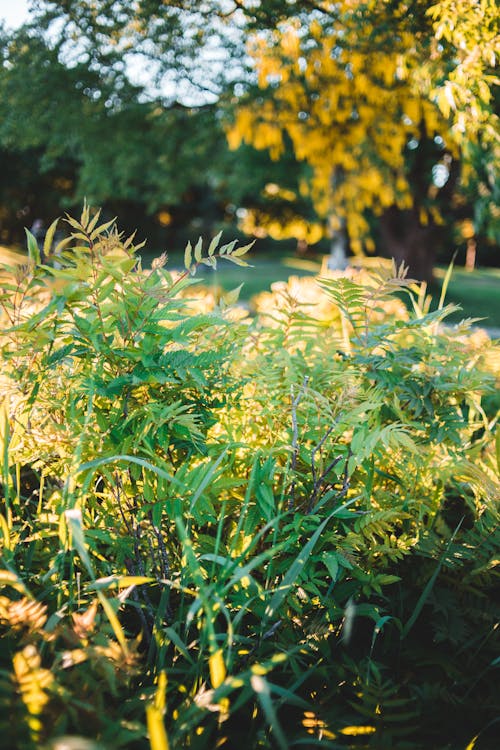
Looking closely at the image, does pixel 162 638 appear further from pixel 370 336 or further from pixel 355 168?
pixel 355 168

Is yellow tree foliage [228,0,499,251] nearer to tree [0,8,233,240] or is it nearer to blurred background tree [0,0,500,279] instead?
blurred background tree [0,0,500,279]

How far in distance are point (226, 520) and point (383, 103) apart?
300 inches

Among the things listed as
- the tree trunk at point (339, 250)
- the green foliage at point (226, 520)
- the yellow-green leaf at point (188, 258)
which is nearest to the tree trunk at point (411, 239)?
the tree trunk at point (339, 250)

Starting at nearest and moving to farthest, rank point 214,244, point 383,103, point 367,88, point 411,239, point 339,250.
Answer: point 214,244
point 367,88
point 383,103
point 339,250
point 411,239

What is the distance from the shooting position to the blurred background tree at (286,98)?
418 centimetres

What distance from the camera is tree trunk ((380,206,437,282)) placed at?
479 inches

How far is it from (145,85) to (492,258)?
3278 centimetres

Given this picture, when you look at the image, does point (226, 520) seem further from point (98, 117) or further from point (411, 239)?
point (411, 239)

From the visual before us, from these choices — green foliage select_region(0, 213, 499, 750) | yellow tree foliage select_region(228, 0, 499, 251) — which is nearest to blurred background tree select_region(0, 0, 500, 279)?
yellow tree foliage select_region(228, 0, 499, 251)

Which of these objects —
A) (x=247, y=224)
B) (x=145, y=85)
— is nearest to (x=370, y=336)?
(x=145, y=85)

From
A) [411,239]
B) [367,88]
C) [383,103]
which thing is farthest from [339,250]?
[367,88]

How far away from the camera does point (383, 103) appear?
25.0ft

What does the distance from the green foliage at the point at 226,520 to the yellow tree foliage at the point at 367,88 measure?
7.63ft

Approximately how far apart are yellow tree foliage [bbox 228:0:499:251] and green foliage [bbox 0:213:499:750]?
2325mm
